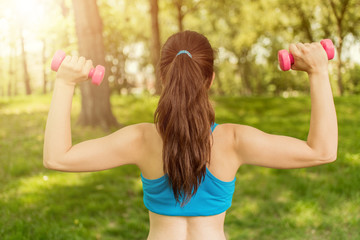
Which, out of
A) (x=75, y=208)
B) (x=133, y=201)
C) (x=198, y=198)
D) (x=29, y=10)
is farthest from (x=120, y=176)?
(x=29, y=10)

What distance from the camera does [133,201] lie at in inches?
233

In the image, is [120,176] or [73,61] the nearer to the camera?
[73,61]

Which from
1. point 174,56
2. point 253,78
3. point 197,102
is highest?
point 174,56

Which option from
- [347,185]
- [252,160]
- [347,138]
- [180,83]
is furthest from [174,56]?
[347,138]

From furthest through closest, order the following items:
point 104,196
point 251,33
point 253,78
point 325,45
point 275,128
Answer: point 253,78, point 251,33, point 275,128, point 104,196, point 325,45

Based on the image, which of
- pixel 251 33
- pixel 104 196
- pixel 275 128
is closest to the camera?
pixel 104 196

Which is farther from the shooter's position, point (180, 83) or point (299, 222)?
point (299, 222)

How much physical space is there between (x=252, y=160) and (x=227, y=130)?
178 mm

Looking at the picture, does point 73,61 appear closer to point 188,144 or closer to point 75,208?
point 188,144

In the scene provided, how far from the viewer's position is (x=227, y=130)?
1818mm

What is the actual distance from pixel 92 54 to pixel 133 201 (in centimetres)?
513

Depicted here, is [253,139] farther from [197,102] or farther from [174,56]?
[174,56]

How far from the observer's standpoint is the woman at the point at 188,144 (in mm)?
1702

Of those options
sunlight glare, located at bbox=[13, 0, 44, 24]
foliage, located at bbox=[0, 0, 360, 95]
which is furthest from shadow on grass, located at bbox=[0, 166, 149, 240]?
sunlight glare, located at bbox=[13, 0, 44, 24]
